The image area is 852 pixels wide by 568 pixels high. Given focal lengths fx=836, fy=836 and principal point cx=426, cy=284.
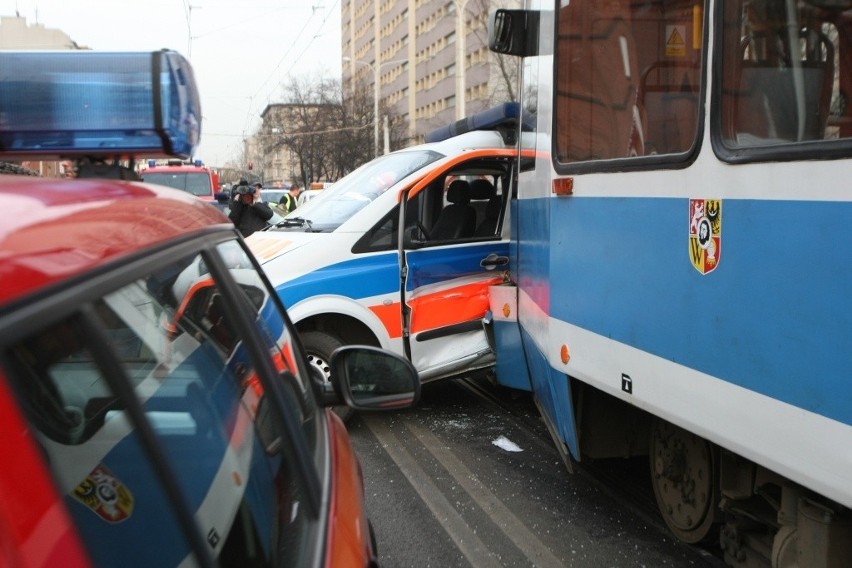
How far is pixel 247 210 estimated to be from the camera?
37.2 feet

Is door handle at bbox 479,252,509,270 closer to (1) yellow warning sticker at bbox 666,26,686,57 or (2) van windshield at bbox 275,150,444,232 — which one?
(2) van windshield at bbox 275,150,444,232

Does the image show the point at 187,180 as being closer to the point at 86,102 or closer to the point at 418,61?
the point at 86,102

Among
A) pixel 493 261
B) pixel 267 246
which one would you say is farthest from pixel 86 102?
pixel 493 261

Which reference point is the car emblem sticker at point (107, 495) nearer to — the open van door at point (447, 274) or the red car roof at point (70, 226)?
the red car roof at point (70, 226)

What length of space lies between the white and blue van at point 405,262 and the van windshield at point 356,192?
0.04ft

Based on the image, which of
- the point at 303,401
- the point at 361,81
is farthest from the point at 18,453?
the point at 361,81

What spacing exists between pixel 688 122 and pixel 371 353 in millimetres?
1515

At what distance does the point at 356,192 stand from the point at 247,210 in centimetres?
485

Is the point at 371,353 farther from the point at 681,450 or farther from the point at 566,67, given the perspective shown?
the point at 566,67

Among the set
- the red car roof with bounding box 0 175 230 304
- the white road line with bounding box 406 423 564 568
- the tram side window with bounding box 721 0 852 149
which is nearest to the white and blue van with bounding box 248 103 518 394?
the white road line with bounding box 406 423 564 568

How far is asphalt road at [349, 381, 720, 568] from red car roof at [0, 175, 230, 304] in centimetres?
305

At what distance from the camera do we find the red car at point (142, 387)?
942 mm

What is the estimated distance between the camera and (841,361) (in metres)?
2.28

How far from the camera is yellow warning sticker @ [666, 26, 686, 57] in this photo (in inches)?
130
